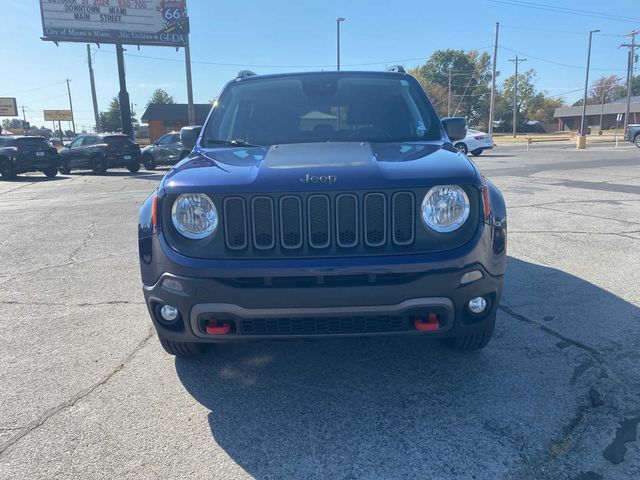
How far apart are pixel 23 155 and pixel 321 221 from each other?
20062 mm

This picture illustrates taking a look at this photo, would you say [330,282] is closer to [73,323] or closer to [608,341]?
[608,341]

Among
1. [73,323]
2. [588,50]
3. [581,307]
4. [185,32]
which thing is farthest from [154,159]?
[588,50]

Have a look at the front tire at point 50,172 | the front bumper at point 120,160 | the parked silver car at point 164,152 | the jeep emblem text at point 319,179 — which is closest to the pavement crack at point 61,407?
the jeep emblem text at point 319,179

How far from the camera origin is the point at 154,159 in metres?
22.0

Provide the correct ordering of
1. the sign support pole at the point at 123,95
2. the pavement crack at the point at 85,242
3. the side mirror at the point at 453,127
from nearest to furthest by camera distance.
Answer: the side mirror at the point at 453,127, the pavement crack at the point at 85,242, the sign support pole at the point at 123,95

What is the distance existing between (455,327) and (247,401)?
1.23 m

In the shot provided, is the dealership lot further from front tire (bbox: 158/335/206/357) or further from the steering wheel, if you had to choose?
the steering wheel

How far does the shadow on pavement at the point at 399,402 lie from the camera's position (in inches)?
91.4

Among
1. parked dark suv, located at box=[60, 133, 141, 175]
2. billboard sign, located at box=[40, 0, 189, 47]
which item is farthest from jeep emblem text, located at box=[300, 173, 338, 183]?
billboard sign, located at box=[40, 0, 189, 47]

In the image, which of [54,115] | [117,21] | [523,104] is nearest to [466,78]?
[523,104]

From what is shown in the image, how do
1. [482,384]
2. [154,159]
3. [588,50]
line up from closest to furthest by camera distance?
[482,384], [154,159], [588,50]

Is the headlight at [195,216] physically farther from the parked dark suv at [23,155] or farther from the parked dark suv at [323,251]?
the parked dark suv at [23,155]

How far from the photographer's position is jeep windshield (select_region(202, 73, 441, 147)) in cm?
371

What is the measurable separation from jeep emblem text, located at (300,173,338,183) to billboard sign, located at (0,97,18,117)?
7822cm
